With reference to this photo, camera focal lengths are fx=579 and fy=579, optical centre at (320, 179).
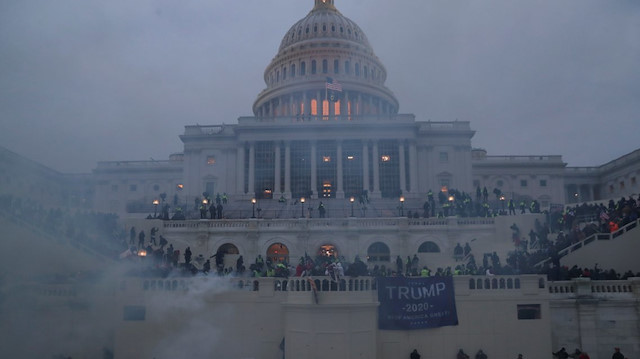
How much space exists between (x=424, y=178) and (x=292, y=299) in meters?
51.0

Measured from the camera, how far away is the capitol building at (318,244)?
24.2 metres

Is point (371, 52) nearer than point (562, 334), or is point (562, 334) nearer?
point (562, 334)

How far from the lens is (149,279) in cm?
2492

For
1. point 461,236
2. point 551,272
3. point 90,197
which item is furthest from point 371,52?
point 551,272

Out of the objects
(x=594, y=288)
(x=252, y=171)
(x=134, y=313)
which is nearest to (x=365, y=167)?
(x=252, y=171)

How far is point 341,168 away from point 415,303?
44.6 meters

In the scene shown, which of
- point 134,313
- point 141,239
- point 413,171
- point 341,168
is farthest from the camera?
point 413,171

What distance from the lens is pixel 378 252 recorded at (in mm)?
41844

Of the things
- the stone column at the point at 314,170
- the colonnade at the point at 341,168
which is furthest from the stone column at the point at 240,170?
the stone column at the point at 314,170

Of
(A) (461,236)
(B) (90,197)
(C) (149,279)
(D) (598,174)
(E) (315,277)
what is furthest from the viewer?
(D) (598,174)

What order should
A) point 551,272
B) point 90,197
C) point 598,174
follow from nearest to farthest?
point 551,272, point 90,197, point 598,174

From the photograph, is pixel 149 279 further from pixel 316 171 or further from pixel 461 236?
pixel 316 171

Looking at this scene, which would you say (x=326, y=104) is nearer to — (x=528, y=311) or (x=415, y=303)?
(x=415, y=303)

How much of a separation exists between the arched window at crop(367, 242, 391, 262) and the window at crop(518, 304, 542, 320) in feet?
57.3
